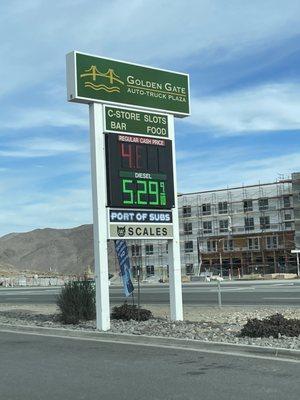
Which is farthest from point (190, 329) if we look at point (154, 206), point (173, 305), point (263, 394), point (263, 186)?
point (263, 186)

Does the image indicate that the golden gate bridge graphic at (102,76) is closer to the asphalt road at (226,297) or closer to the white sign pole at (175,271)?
the white sign pole at (175,271)

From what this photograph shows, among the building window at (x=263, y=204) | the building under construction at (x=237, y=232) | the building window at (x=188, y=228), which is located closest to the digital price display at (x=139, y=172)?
the building under construction at (x=237, y=232)

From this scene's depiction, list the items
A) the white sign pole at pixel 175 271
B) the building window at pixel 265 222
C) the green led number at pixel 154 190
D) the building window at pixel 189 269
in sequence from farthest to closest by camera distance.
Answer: the building window at pixel 189 269, the building window at pixel 265 222, the white sign pole at pixel 175 271, the green led number at pixel 154 190

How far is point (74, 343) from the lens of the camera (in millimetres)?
12406

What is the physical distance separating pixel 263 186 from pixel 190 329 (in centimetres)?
7868

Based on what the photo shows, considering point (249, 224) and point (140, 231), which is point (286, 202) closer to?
point (249, 224)

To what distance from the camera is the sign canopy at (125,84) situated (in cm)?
1402

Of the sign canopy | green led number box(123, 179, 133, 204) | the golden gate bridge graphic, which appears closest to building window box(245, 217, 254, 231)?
the sign canopy

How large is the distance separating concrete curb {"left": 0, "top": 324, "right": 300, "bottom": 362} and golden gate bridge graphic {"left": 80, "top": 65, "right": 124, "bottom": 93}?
567cm

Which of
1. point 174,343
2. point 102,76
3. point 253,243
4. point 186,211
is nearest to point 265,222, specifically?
point 253,243

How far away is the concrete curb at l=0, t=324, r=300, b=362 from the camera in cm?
988

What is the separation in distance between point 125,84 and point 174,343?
6.56 metres

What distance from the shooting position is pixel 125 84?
1491 centimetres

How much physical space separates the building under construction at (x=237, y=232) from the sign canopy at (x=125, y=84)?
229 ft
